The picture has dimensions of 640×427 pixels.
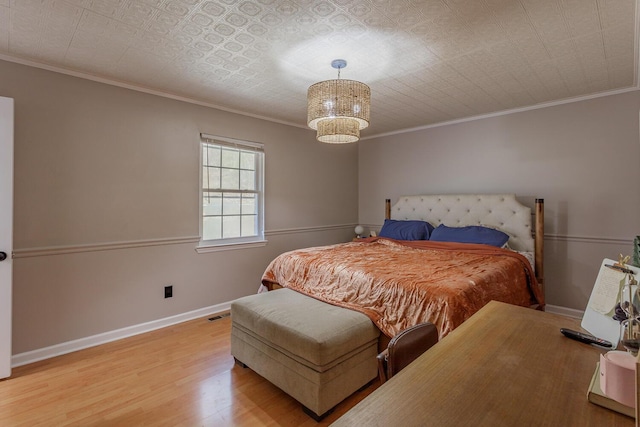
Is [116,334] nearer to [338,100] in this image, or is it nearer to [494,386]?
[338,100]

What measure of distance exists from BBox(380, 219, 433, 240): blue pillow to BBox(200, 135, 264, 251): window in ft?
5.84

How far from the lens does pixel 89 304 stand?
2.83m

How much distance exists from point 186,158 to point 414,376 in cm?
331

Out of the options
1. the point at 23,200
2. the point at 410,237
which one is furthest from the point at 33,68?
the point at 410,237

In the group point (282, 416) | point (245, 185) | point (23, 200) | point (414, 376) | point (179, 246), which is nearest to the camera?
point (414, 376)

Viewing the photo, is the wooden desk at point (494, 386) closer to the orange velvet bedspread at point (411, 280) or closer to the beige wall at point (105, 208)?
the orange velvet bedspread at point (411, 280)

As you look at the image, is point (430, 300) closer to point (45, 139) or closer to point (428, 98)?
point (428, 98)

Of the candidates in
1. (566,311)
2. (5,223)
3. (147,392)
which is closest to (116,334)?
(147,392)

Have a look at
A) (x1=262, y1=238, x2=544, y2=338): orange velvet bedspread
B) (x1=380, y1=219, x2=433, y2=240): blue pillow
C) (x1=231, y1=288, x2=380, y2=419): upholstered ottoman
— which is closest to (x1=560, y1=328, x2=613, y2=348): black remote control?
(x1=262, y1=238, x2=544, y2=338): orange velvet bedspread

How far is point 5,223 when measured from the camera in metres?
2.26

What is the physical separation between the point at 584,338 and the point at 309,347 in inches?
51.5

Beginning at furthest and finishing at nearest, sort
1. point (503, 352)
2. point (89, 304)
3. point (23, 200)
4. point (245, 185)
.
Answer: point (245, 185), point (89, 304), point (23, 200), point (503, 352)

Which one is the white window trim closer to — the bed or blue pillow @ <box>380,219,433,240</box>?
the bed

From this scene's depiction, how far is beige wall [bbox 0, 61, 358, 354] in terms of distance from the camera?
254 centimetres
